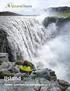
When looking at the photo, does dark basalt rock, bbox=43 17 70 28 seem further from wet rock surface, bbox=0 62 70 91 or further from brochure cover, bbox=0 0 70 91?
wet rock surface, bbox=0 62 70 91

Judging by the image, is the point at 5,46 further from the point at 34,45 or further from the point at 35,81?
the point at 35,81

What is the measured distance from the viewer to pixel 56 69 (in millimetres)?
3586

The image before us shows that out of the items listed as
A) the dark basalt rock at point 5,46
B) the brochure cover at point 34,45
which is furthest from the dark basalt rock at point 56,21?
the dark basalt rock at point 5,46

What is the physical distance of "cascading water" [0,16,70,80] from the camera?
3616 mm

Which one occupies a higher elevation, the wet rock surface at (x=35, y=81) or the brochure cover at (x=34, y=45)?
the brochure cover at (x=34, y=45)

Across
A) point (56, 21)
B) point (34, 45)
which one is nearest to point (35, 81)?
point (34, 45)

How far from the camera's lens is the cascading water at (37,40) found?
11.9ft

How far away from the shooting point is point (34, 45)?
12.2 feet

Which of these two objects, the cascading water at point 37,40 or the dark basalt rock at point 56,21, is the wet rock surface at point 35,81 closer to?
the cascading water at point 37,40

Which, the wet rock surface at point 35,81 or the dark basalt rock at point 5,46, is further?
the dark basalt rock at point 5,46

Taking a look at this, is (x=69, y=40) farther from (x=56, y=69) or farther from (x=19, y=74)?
(x=19, y=74)

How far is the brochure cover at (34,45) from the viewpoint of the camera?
352 centimetres

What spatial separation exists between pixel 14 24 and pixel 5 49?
0.94 ft

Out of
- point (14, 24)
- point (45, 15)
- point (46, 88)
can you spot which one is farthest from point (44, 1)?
point (46, 88)
